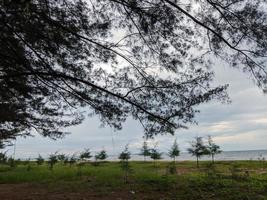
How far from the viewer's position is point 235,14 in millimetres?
6016

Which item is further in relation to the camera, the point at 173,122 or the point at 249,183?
the point at 249,183

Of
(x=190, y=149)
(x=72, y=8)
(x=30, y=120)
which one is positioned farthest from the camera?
(x=190, y=149)

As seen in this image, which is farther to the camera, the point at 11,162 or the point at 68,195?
the point at 11,162

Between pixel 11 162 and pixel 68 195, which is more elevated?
pixel 11 162

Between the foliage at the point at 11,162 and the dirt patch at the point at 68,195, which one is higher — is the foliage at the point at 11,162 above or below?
above

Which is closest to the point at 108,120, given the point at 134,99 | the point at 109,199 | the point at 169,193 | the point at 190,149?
the point at 134,99

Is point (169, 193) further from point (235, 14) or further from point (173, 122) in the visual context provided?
point (235, 14)

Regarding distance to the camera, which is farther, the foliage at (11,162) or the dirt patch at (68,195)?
the foliage at (11,162)

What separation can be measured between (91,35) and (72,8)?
49 cm

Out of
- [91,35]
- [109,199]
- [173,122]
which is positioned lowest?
[109,199]

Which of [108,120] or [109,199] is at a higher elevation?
[108,120]

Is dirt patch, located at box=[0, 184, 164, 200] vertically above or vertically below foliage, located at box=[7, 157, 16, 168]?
below

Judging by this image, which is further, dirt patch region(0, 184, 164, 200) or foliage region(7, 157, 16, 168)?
foliage region(7, 157, 16, 168)

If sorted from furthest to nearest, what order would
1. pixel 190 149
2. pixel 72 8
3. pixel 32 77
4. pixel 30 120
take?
pixel 190 149, pixel 30 120, pixel 32 77, pixel 72 8
